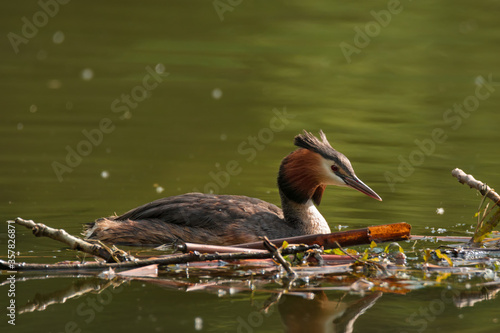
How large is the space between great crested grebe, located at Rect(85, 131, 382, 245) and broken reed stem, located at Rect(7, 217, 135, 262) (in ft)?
5.60

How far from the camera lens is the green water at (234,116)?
7.72 metres

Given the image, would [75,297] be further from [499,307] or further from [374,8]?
[374,8]

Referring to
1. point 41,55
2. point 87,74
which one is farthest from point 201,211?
point 41,55

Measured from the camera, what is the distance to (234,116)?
53.8 feet

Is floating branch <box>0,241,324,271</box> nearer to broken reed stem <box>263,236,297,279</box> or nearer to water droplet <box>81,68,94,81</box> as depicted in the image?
broken reed stem <box>263,236,297,279</box>

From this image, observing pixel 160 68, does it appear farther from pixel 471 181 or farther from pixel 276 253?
pixel 276 253

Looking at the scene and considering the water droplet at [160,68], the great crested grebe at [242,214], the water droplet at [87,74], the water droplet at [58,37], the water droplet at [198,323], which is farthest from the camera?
the water droplet at [58,37]

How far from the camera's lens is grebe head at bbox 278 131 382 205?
1020cm

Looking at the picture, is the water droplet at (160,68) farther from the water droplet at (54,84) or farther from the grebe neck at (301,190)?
the grebe neck at (301,190)

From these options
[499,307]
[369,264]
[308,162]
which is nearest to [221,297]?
[369,264]

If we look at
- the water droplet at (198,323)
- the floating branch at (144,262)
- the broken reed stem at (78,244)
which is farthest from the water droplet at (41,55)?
the water droplet at (198,323)

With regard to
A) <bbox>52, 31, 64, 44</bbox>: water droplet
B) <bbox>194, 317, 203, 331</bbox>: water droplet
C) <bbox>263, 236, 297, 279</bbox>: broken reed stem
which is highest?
<bbox>52, 31, 64, 44</bbox>: water droplet

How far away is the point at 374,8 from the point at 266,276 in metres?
17.1

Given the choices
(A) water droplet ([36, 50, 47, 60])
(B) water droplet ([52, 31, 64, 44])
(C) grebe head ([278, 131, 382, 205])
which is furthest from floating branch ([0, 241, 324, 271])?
(B) water droplet ([52, 31, 64, 44])
